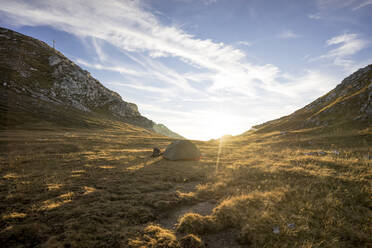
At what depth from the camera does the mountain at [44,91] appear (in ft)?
201

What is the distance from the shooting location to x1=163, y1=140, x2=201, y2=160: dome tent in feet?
78.6

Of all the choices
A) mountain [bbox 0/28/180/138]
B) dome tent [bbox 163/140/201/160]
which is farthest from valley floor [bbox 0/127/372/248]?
mountain [bbox 0/28/180/138]

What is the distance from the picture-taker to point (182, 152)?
958 inches

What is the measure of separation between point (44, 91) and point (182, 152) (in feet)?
311

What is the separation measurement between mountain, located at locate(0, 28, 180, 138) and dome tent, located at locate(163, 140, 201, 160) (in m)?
52.6

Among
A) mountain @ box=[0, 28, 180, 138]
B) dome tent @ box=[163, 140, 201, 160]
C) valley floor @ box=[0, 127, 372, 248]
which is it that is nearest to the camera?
valley floor @ box=[0, 127, 372, 248]

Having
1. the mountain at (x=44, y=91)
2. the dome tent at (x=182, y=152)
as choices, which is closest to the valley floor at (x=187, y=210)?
the dome tent at (x=182, y=152)


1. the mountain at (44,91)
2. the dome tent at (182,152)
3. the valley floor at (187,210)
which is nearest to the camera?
the valley floor at (187,210)

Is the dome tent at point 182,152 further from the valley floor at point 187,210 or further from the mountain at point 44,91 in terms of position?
the mountain at point 44,91

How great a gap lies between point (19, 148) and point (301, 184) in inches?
1395

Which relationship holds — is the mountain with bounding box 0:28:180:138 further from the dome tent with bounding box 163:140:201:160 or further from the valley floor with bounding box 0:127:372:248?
the valley floor with bounding box 0:127:372:248

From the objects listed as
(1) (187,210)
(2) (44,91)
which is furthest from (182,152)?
(2) (44,91)

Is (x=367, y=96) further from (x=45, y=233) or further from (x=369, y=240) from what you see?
(x=45, y=233)

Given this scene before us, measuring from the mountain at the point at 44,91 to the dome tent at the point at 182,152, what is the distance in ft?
173
